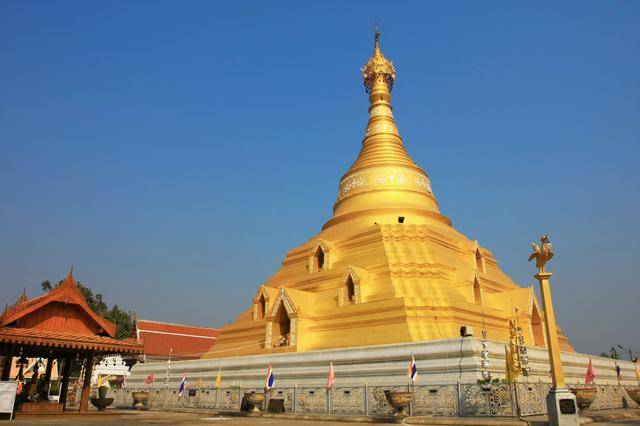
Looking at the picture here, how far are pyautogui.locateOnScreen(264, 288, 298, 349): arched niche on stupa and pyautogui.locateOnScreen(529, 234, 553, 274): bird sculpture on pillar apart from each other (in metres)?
11.5

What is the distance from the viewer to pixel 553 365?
10.9 meters

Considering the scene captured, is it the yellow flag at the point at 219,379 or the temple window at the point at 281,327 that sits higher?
the temple window at the point at 281,327

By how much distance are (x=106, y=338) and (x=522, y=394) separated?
37.0 feet

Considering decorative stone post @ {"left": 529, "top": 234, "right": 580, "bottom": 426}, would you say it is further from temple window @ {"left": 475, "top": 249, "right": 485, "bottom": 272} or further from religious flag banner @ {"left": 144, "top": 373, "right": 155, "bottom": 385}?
religious flag banner @ {"left": 144, "top": 373, "right": 155, "bottom": 385}

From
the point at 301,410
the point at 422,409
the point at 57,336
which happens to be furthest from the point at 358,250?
the point at 57,336

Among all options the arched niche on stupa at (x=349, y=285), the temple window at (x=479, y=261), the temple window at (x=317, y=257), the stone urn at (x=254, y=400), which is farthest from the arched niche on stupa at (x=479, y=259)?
the stone urn at (x=254, y=400)

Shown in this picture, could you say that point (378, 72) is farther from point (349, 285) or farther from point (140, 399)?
point (140, 399)

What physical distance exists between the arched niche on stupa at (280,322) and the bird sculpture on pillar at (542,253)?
37.7 ft

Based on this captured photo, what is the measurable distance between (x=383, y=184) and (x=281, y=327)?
382 inches

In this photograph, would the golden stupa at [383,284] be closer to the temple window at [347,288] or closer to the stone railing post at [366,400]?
the temple window at [347,288]

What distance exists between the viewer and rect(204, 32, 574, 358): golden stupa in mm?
19297

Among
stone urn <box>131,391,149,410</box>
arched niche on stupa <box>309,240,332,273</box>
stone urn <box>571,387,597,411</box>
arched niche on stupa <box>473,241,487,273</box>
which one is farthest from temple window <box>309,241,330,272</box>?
stone urn <box>571,387,597,411</box>

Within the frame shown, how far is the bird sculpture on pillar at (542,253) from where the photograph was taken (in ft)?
38.1

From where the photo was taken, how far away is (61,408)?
14234 mm
